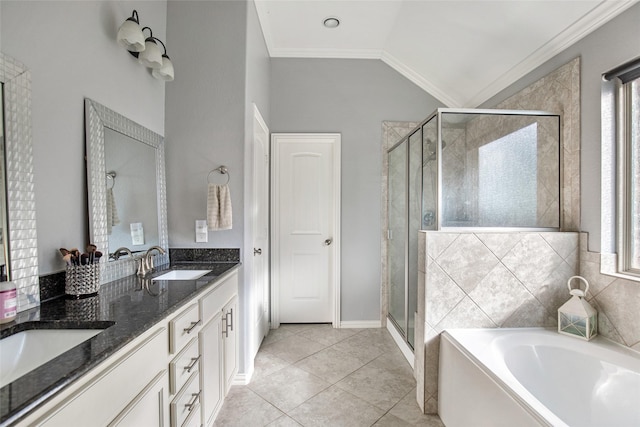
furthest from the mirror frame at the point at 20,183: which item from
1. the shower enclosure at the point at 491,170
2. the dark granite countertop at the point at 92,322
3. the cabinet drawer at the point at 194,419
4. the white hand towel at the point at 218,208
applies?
the shower enclosure at the point at 491,170

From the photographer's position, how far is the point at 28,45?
3.63ft

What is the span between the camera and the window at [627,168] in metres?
1.56

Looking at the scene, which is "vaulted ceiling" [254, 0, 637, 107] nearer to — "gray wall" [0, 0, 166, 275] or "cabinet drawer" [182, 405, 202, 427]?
"gray wall" [0, 0, 166, 275]

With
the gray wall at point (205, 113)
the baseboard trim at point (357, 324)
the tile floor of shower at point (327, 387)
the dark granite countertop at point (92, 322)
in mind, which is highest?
the gray wall at point (205, 113)

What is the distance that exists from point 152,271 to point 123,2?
1.59 m

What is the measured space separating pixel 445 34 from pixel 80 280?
3029 millimetres

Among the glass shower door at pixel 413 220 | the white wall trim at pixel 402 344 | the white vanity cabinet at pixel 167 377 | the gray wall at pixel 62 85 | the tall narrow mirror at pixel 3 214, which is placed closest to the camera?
the white vanity cabinet at pixel 167 377

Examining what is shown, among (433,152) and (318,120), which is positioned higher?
(318,120)

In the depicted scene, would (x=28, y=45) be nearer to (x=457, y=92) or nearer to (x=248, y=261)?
(x=248, y=261)

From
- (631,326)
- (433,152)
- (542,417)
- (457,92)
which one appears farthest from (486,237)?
(457,92)

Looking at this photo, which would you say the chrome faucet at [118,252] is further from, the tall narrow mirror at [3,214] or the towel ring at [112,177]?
the tall narrow mirror at [3,214]

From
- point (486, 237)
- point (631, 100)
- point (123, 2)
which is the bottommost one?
point (486, 237)

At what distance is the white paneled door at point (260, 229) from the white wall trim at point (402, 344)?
129 cm

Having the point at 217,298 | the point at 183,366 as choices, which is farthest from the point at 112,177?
the point at 183,366
